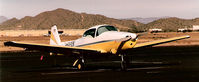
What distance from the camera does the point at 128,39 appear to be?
53.4ft

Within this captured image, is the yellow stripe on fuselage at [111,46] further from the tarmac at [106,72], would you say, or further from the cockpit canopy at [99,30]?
the tarmac at [106,72]

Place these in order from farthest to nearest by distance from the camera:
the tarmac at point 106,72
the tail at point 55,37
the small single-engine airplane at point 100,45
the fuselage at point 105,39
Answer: the tail at point 55,37, the fuselage at point 105,39, the small single-engine airplane at point 100,45, the tarmac at point 106,72

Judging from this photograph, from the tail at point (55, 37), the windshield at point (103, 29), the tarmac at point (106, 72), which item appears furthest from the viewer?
the tail at point (55, 37)

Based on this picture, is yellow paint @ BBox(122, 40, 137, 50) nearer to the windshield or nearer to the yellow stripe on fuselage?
the yellow stripe on fuselage

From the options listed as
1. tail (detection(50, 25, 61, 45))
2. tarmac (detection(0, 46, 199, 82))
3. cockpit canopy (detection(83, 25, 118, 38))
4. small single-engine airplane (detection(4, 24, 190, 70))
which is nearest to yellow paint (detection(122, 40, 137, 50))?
small single-engine airplane (detection(4, 24, 190, 70))

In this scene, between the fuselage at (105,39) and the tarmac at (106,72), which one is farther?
the fuselage at (105,39)

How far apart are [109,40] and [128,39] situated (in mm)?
1370

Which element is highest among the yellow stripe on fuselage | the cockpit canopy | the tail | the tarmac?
the cockpit canopy

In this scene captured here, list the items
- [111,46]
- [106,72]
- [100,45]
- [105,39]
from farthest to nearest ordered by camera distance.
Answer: [100,45] < [105,39] < [111,46] < [106,72]

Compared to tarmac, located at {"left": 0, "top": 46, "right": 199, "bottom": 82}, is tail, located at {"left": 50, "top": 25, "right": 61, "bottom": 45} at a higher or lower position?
higher

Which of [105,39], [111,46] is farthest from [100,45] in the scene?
[111,46]


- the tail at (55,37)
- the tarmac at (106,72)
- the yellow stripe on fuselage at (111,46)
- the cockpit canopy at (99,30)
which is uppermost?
the cockpit canopy at (99,30)

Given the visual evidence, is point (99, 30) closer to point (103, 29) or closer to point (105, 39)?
point (103, 29)

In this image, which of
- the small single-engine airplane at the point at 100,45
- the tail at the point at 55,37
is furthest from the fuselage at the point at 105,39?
the tail at the point at 55,37
